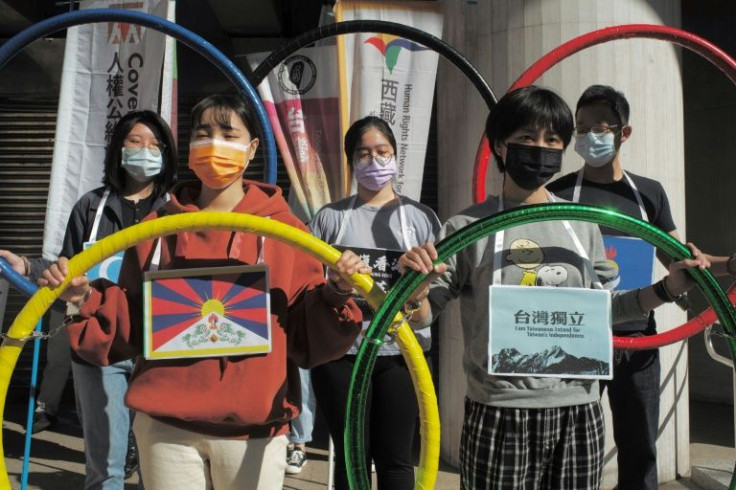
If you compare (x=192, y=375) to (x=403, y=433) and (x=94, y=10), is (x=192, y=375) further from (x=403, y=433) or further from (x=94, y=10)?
(x=94, y=10)

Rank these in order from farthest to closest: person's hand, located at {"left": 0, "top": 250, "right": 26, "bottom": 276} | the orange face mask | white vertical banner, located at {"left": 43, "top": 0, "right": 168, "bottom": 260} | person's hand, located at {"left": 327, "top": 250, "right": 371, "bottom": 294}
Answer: white vertical banner, located at {"left": 43, "top": 0, "right": 168, "bottom": 260}
person's hand, located at {"left": 0, "top": 250, "right": 26, "bottom": 276}
the orange face mask
person's hand, located at {"left": 327, "top": 250, "right": 371, "bottom": 294}

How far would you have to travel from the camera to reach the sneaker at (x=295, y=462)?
5905mm

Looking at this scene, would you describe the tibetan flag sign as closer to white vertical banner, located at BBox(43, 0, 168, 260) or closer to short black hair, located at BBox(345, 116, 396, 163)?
short black hair, located at BBox(345, 116, 396, 163)

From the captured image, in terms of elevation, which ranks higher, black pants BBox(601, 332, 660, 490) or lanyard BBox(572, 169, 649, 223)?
lanyard BBox(572, 169, 649, 223)

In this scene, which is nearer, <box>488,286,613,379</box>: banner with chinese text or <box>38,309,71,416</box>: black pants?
<box>488,286,613,379</box>: banner with chinese text

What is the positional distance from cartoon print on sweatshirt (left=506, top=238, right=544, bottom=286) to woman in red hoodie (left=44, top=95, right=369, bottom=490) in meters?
0.51

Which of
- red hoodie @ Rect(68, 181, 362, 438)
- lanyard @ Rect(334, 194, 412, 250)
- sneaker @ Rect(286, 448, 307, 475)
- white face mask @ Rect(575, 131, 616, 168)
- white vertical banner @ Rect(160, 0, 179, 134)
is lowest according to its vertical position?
sneaker @ Rect(286, 448, 307, 475)

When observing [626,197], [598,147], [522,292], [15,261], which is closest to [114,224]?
[15,261]

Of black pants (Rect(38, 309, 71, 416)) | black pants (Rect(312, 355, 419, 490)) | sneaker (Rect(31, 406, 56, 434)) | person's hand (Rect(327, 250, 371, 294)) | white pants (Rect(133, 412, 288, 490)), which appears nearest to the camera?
white pants (Rect(133, 412, 288, 490))

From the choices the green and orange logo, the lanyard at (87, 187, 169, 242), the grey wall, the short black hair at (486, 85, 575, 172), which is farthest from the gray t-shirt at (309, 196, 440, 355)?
the grey wall

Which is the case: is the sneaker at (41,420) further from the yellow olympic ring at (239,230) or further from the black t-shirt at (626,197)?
the black t-shirt at (626,197)

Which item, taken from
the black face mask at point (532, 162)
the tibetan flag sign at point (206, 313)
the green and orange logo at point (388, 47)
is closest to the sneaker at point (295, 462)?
the green and orange logo at point (388, 47)

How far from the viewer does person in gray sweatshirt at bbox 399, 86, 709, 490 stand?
2.73 m

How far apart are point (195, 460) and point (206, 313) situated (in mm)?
461
